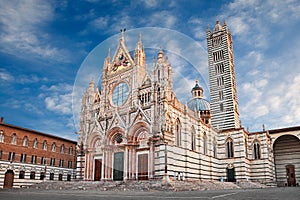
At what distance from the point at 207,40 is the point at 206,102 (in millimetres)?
12675

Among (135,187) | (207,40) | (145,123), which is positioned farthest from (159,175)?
(207,40)

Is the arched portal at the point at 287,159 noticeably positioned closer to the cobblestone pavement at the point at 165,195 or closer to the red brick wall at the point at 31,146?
the cobblestone pavement at the point at 165,195

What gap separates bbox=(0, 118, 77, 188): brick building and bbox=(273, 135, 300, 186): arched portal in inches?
1448

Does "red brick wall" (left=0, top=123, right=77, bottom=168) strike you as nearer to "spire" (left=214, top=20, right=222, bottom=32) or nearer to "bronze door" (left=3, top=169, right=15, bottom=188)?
"bronze door" (left=3, top=169, right=15, bottom=188)

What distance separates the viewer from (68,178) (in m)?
47.5

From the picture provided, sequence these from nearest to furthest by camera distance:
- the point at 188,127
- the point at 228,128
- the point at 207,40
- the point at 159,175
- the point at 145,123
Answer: the point at 159,175 < the point at 145,123 < the point at 188,127 < the point at 228,128 < the point at 207,40

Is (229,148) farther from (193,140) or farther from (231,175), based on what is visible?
(193,140)

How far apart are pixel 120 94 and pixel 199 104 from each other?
19.8 m

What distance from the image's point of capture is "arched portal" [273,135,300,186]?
44812 millimetres

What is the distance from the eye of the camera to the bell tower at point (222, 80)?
153 ft

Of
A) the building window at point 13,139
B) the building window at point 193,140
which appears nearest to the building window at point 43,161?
the building window at point 13,139

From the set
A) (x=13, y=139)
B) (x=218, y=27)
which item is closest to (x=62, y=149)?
(x=13, y=139)

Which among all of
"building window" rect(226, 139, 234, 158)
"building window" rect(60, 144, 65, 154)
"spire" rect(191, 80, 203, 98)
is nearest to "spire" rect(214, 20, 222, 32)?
"spire" rect(191, 80, 203, 98)

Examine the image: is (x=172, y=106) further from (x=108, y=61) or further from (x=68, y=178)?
(x=68, y=178)
